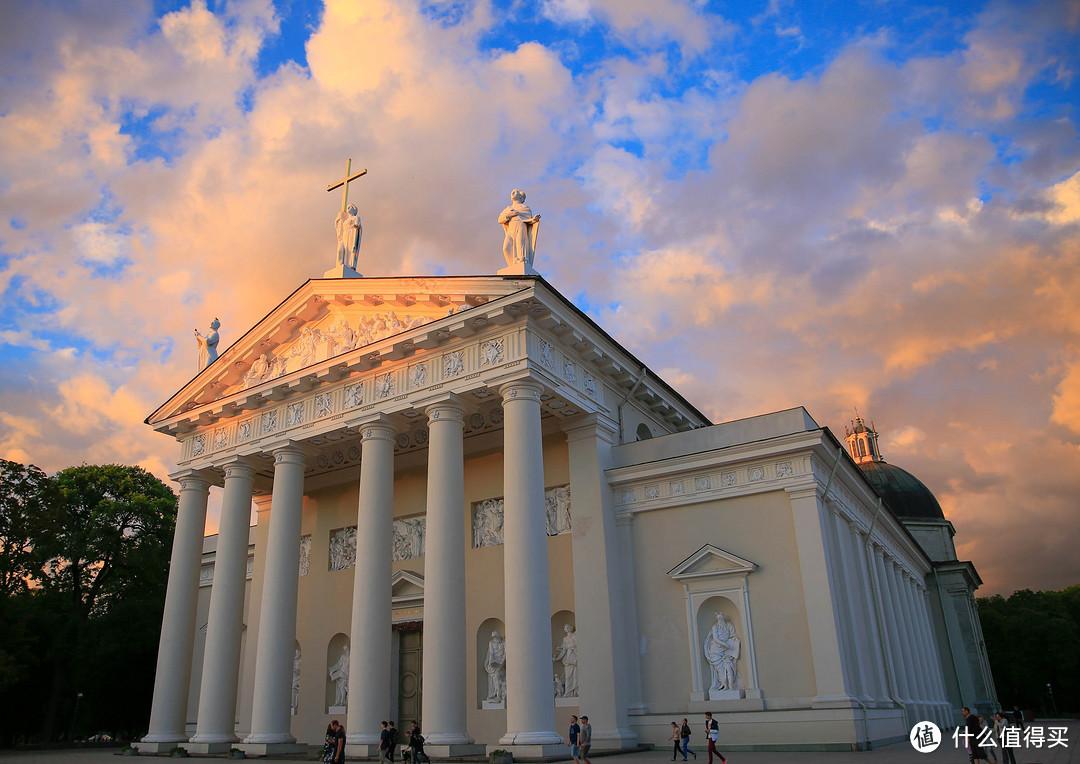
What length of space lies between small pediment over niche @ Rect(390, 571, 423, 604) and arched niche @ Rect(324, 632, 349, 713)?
Answer: 2.34 metres

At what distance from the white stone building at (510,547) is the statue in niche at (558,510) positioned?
0.08m

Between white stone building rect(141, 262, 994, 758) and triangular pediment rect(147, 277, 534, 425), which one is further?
triangular pediment rect(147, 277, 534, 425)

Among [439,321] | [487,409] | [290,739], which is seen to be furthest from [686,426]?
[290,739]

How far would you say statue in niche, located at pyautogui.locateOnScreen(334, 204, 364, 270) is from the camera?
2245 cm

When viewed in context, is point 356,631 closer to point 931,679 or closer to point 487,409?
point 487,409

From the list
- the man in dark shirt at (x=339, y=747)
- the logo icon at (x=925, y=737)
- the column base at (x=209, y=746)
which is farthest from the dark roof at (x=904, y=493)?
the man in dark shirt at (x=339, y=747)

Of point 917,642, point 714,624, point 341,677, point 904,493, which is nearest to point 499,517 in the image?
point 714,624

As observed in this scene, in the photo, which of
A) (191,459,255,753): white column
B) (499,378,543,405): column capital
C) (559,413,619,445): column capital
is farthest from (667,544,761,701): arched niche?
(191,459,255,753): white column

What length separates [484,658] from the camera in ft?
64.8

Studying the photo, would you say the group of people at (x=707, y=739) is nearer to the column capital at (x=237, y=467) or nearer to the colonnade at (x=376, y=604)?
the colonnade at (x=376, y=604)

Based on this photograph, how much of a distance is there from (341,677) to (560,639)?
722cm

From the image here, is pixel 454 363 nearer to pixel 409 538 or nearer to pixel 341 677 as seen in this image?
pixel 409 538

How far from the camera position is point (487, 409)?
20.2m

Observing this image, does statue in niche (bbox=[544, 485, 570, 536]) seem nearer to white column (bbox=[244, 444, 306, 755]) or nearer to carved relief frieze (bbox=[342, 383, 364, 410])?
carved relief frieze (bbox=[342, 383, 364, 410])
